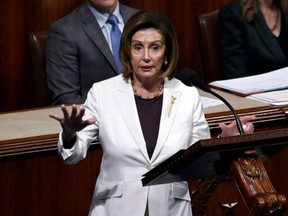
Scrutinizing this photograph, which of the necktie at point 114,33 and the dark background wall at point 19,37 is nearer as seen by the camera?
the necktie at point 114,33

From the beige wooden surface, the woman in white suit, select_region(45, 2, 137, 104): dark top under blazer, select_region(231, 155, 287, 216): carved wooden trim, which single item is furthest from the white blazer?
select_region(45, 2, 137, 104): dark top under blazer

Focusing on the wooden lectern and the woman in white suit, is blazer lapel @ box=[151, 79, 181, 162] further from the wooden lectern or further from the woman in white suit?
the wooden lectern

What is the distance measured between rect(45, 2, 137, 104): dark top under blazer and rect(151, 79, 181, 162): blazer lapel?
1.02m

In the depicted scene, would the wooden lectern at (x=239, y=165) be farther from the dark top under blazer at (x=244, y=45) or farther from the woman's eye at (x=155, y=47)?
the dark top under blazer at (x=244, y=45)

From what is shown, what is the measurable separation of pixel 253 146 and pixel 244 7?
1.92 metres

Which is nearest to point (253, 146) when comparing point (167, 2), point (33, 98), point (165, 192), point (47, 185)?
point (165, 192)

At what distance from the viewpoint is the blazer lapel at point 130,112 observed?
8.00ft

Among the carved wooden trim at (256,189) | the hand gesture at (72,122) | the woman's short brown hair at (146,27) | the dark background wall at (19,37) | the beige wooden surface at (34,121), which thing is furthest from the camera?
the dark background wall at (19,37)

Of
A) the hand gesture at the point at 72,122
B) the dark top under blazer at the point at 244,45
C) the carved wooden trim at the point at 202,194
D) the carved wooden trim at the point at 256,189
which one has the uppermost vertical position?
the hand gesture at the point at 72,122

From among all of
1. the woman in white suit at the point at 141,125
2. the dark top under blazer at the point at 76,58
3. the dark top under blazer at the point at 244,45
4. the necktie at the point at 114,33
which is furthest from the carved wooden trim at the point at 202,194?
the dark top under blazer at the point at 244,45

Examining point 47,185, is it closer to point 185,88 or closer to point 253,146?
point 185,88

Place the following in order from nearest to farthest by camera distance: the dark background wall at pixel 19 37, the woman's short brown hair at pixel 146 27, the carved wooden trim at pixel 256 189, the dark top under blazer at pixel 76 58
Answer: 1. the carved wooden trim at pixel 256 189
2. the woman's short brown hair at pixel 146 27
3. the dark top under blazer at pixel 76 58
4. the dark background wall at pixel 19 37

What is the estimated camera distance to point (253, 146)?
207 cm

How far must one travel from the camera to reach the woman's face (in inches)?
99.0
